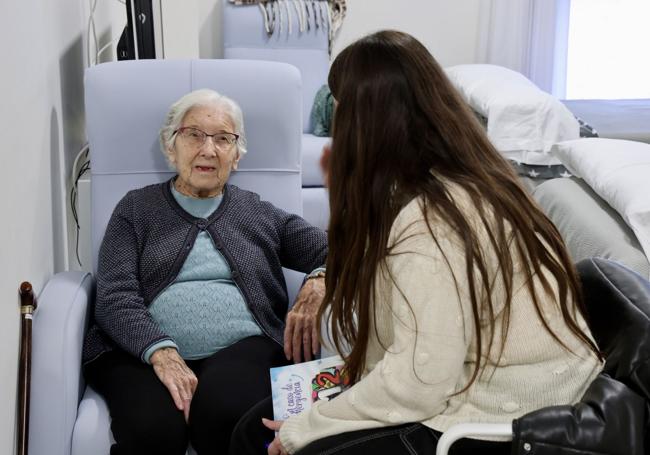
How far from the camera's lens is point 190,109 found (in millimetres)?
1912

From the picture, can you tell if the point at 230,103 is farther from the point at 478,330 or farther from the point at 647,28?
the point at 647,28

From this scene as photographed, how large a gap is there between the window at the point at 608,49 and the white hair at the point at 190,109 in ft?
10.8

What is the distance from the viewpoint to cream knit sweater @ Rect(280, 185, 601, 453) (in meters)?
1.11

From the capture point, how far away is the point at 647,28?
4762 millimetres

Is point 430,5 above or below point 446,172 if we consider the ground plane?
above

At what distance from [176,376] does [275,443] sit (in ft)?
1.27

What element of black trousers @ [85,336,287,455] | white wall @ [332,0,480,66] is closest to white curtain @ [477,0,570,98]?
white wall @ [332,0,480,66]

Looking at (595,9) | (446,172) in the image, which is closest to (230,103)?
(446,172)

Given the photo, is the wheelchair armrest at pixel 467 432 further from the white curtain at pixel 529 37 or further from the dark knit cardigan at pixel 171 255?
the white curtain at pixel 529 37

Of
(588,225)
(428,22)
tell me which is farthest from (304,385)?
(428,22)

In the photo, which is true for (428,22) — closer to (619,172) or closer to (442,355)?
(619,172)

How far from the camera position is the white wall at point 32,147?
1485 millimetres

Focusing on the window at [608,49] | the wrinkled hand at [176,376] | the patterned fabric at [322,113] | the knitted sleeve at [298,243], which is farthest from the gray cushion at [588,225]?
the window at [608,49]

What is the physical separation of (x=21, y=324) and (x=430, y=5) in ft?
11.6
